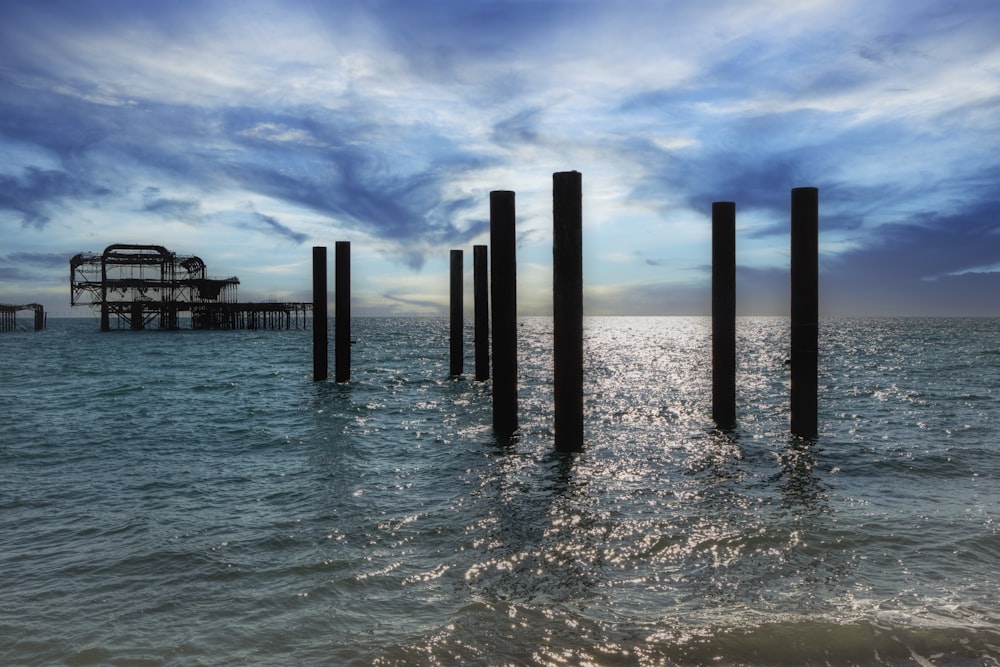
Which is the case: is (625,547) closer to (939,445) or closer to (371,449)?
(371,449)

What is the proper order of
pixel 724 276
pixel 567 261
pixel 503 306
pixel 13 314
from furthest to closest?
pixel 13 314 < pixel 724 276 < pixel 503 306 < pixel 567 261

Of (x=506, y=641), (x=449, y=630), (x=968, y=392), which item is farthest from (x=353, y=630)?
(x=968, y=392)

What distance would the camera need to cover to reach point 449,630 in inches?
162

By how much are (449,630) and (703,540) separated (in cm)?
270

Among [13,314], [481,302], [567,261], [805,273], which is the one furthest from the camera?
[13,314]

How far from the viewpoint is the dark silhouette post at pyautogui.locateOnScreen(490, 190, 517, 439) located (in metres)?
9.91

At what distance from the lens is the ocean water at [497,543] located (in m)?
4.01

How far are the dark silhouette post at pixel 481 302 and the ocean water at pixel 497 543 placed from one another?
5.32 metres

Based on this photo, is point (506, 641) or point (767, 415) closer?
point (506, 641)

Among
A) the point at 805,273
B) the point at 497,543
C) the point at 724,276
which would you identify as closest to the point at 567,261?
the point at 724,276

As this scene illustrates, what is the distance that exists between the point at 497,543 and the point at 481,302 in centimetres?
1332

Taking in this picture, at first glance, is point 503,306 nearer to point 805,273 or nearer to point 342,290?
point 805,273

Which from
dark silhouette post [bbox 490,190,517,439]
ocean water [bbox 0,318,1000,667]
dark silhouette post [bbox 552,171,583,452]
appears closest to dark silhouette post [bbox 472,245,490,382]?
ocean water [bbox 0,318,1000,667]

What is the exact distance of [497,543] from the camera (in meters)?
5.76
